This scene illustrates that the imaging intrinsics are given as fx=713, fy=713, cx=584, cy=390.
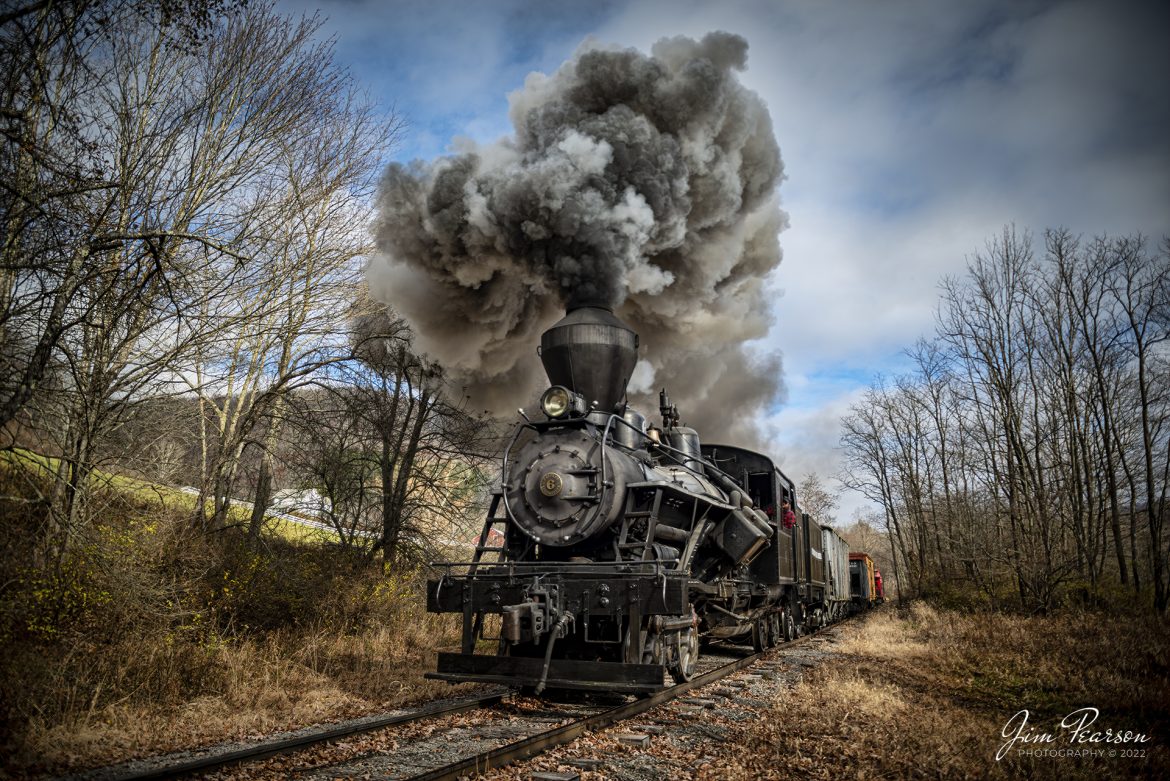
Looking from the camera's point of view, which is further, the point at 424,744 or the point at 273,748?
the point at 424,744

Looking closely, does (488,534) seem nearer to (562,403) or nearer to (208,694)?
(562,403)

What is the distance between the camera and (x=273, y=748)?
459cm

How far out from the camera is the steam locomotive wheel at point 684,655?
7.18 meters

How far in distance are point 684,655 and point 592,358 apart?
332 cm

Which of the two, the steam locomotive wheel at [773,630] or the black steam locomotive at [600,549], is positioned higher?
the black steam locomotive at [600,549]

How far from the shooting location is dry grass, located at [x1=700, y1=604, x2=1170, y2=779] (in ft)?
14.1

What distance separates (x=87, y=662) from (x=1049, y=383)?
808 inches

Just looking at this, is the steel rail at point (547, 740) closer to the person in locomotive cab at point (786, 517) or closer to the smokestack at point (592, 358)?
the smokestack at point (592, 358)

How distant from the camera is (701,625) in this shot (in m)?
9.98

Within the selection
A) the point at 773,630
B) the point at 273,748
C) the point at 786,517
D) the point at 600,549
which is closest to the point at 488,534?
the point at 600,549

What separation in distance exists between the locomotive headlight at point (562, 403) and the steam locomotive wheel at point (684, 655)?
2.51 m

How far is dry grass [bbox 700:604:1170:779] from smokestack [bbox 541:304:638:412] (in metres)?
3.67

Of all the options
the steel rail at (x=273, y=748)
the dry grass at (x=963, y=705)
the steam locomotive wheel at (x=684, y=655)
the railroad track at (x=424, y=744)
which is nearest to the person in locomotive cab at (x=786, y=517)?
the dry grass at (x=963, y=705)

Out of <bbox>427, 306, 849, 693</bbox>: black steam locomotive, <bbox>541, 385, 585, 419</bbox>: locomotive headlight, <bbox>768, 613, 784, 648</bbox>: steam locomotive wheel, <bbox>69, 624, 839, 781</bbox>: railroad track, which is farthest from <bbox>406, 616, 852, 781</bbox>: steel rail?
<bbox>768, 613, 784, 648</bbox>: steam locomotive wheel
